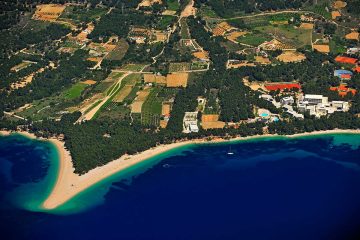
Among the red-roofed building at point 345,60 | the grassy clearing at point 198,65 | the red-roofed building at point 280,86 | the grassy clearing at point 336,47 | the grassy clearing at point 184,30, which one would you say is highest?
the grassy clearing at point 184,30

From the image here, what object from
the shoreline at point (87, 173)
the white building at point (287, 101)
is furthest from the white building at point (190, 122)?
the white building at point (287, 101)

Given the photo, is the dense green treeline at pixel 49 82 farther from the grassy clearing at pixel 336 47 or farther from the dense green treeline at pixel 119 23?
the grassy clearing at pixel 336 47

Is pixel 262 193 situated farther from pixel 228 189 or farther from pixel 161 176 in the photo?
pixel 161 176

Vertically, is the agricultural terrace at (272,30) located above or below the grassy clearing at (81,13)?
below

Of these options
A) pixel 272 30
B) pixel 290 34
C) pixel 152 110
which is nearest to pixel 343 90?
pixel 290 34

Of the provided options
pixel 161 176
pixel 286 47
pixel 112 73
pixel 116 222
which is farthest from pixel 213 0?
pixel 116 222

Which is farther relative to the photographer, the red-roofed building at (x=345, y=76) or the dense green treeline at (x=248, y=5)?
the dense green treeline at (x=248, y=5)

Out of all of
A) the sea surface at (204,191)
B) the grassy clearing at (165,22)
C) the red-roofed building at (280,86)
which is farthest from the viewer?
the grassy clearing at (165,22)

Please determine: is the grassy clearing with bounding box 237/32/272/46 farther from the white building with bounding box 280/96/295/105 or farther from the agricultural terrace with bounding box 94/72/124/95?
the agricultural terrace with bounding box 94/72/124/95

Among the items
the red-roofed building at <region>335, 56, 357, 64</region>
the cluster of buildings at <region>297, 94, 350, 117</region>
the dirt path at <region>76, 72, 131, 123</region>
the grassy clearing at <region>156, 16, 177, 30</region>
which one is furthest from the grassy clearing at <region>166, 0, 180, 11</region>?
the cluster of buildings at <region>297, 94, 350, 117</region>
